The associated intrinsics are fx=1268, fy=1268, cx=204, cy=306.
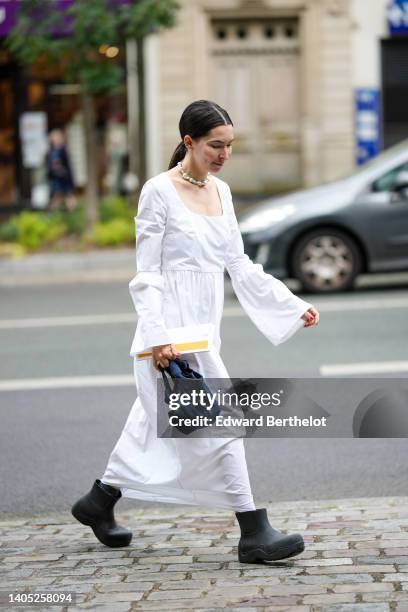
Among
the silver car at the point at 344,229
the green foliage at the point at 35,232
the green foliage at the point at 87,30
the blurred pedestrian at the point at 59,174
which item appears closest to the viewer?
the silver car at the point at 344,229

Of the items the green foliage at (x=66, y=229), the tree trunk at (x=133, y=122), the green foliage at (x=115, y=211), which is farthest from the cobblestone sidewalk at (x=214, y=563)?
the tree trunk at (x=133, y=122)

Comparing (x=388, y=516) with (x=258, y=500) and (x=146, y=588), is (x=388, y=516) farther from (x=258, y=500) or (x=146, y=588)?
(x=146, y=588)

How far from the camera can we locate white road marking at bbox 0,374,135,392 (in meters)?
Result: 8.65

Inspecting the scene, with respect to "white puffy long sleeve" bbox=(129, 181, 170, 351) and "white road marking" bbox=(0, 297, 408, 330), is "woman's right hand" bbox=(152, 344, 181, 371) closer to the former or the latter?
"white puffy long sleeve" bbox=(129, 181, 170, 351)

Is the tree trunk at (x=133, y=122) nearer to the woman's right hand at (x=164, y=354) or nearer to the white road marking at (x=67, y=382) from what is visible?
the white road marking at (x=67, y=382)

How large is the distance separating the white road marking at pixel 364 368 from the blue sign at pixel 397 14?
14.5m

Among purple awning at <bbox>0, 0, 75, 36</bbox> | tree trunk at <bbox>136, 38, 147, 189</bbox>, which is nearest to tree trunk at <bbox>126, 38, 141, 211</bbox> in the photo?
tree trunk at <bbox>136, 38, 147, 189</bbox>

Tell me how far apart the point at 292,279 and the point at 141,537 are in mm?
8449

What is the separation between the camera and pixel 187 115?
15.2 ft

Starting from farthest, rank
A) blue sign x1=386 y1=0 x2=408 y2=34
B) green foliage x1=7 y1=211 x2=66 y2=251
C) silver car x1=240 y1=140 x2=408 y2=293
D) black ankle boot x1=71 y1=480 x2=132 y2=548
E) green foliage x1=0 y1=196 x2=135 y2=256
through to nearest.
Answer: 1. blue sign x1=386 y1=0 x2=408 y2=34
2. green foliage x1=7 y1=211 x2=66 y2=251
3. green foliage x1=0 y1=196 x2=135 y2=256
4. silver car x1=240 y1=140 x2=408 y2=293
5. black ankle boot x1=71 y1=480 x2=132 y2=548

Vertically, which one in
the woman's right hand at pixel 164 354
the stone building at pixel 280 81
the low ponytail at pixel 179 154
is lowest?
the woman's right hand at pixel 164 354

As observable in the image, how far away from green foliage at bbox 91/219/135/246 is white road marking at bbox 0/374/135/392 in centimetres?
895

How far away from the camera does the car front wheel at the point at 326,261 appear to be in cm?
1311

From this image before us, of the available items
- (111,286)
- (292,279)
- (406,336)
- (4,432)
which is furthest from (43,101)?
(4,432)
